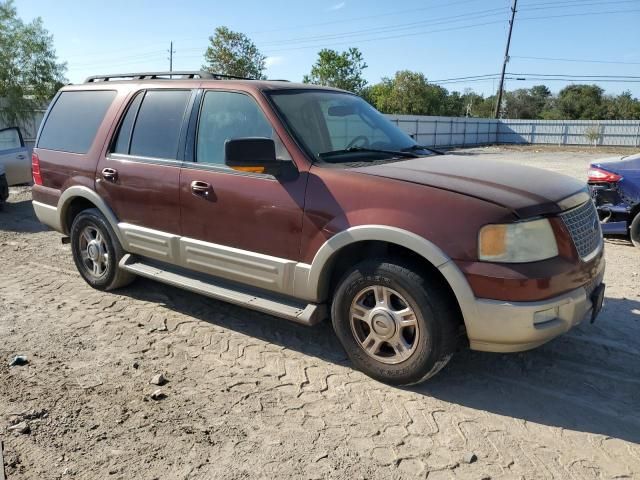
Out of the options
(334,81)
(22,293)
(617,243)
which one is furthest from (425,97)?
(22,293)

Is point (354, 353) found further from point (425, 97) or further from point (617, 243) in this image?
point (425, 97)

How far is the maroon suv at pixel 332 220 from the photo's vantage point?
3076 mm

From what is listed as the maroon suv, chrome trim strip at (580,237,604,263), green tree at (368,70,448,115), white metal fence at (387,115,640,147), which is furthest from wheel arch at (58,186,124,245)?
green tree at (368,70,448,115)

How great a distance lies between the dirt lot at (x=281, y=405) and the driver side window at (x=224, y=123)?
1486mm

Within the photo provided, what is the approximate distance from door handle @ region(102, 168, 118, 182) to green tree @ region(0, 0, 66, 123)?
714 inches

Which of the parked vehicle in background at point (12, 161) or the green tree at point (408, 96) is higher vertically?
the green tree at point (408, 96)

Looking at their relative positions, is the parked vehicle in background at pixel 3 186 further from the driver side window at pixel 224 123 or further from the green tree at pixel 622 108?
the green tree at pixel 622 108

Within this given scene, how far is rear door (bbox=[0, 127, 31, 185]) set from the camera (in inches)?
411

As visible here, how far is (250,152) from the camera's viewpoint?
348cm

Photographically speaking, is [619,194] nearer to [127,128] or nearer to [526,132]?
[127,128]

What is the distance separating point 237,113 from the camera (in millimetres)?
4105

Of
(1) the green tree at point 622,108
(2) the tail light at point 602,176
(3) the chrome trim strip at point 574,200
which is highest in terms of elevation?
(1) the green tree at point 622,108

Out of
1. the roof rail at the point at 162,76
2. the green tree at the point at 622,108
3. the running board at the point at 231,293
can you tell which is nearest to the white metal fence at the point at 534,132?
the green tree at the point at 622,108

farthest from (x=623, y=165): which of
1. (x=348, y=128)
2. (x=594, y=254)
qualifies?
(x=348, y=128)
